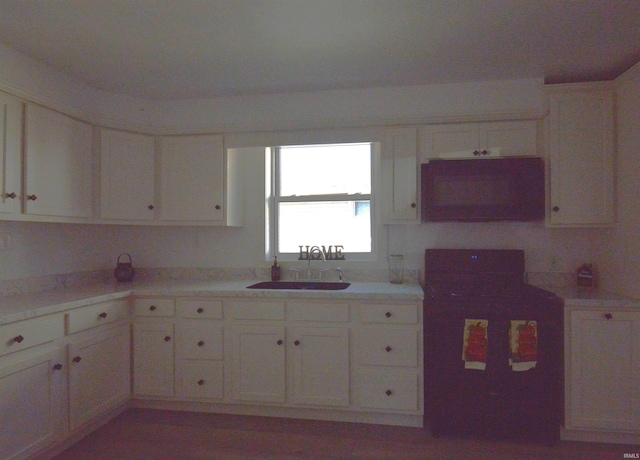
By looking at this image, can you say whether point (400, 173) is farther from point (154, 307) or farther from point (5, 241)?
point (5, 241)

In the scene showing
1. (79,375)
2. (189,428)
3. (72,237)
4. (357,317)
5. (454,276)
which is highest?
(72,237)

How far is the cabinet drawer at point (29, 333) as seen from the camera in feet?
6.06

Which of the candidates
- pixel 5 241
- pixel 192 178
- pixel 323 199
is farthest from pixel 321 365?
pixel 5 241

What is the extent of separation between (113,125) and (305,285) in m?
1.90

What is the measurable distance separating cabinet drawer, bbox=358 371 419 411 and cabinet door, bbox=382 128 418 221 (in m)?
1.10

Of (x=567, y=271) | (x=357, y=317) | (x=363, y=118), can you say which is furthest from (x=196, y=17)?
(x=567, y=271)

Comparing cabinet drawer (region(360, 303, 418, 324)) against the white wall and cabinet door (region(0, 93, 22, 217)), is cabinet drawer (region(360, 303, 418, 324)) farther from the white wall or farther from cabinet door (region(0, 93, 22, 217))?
cabinet door (region(0, 93, 22, 217))

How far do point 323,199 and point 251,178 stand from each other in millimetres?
643

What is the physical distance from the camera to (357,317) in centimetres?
249

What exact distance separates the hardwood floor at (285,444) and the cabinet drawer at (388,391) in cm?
17

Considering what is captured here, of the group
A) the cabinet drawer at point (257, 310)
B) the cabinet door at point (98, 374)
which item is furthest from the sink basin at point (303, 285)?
the cabinet door at point (98, 374)

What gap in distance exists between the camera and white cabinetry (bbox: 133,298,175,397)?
105 inches

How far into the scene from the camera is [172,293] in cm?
264

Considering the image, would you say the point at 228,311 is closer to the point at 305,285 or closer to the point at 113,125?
the point at 305,285
